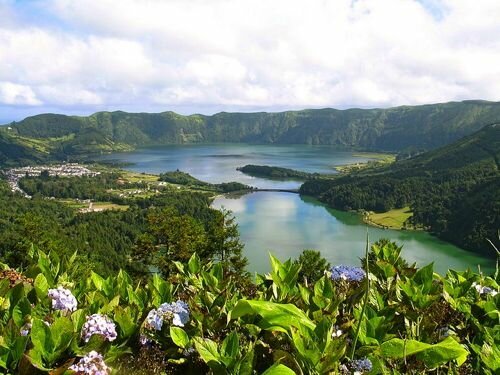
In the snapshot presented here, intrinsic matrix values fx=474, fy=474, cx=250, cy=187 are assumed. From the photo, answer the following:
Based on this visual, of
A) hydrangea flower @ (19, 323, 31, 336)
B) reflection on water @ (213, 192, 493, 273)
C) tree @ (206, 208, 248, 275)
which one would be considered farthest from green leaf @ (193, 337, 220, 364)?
reflection on water @ (213, 192, 493, 273)

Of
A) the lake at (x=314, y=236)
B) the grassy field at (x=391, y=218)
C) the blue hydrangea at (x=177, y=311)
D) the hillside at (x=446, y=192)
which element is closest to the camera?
the blue hydrangea at (x=177, y=311)

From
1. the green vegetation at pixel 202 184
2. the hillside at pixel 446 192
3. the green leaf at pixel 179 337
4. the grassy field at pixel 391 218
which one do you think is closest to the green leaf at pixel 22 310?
the green leaf at pixel 179 337

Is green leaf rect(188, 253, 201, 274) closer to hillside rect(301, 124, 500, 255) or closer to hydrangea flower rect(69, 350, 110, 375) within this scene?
hydrangea flower rect(69, 350, 110, 375)

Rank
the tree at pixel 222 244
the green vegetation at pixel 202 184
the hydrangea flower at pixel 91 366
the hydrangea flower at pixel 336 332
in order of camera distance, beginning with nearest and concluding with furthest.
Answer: the hydrangea flower at pixel 91 366, the hydrangea flower at pixel 336 332, the tree at pixel 222 244, the green vegetation at pixel 202 184

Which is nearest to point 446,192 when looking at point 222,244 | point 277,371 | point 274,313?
point 222,244

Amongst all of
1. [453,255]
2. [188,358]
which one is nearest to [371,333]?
[188,358]

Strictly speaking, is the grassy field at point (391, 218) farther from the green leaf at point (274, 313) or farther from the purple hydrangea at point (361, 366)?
the green leaf at point (274, 313)

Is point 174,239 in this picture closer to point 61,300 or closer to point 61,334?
point 61,300

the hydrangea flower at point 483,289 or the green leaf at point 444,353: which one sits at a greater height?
the green leaf at point 444,353

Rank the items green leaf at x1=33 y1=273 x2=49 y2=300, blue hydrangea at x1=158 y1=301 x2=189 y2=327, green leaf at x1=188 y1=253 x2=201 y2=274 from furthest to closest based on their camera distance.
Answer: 1. green leaf at x1=188 y1=253 x2=201 y2=274
2. green leaf at x1=33 y1=273 x2=49 y2=300
3. blue hydrangea at x1=158 y1=301 x2=189 y2=327

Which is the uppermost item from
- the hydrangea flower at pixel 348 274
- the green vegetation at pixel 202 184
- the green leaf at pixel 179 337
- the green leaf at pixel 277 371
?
the green leaf at pixel 277 371
